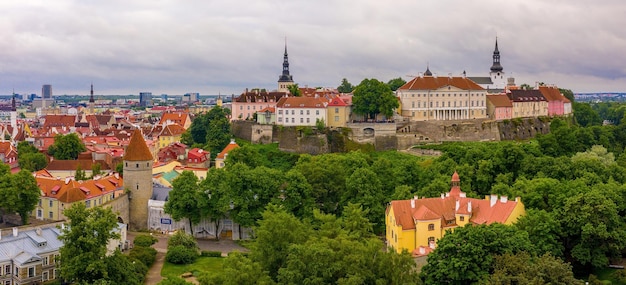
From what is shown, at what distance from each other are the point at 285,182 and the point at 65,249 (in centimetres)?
1872

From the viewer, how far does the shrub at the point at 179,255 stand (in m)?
43.2

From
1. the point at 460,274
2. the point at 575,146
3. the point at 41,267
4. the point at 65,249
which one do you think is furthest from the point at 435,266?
the point at 575,146

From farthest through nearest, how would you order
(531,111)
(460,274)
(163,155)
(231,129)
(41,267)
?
(531,111)
(231,129)
(163,155)
(41,267)
(460,274)

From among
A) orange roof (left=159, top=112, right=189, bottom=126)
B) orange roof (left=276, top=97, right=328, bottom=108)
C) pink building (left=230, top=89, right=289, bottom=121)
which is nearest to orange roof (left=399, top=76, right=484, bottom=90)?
orange roof (left=276, top=97, right=328, bottom=108)

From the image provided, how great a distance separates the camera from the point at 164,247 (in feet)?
155

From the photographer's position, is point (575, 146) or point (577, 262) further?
point (575, 146)

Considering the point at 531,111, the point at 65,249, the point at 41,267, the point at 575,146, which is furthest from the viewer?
the point at 531,111

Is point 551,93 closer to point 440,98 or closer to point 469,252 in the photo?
point 440,98

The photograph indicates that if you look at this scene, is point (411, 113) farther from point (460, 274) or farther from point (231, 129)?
point (460, 274)

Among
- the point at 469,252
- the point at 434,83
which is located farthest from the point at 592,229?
the point at 434,83

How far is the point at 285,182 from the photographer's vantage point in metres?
50.2

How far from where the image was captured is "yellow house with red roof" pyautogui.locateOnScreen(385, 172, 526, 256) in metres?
37.5

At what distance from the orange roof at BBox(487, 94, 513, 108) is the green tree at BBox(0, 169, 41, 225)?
183 ft

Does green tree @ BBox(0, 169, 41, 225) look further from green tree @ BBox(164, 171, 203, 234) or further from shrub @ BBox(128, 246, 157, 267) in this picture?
shrub @ BBox(128, 246, 157, 267)
